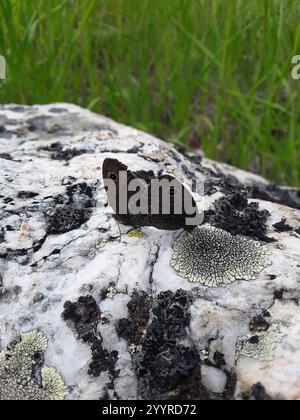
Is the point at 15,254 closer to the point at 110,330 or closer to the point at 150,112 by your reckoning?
the point at 110,330

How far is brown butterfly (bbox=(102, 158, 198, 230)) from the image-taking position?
6.79 ft

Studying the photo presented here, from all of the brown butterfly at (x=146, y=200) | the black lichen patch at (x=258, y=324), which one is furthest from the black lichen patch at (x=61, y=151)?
the black lichen patch at (x=258, y=324)

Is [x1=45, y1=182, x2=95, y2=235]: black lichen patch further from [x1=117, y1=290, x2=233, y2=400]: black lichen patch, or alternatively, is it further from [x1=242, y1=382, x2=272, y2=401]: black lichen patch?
[x1=242, y1=382, x2=272, y2=401]: black lichen patch

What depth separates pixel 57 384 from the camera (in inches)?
67.0

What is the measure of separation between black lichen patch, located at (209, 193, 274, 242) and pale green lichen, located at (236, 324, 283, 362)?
54cm

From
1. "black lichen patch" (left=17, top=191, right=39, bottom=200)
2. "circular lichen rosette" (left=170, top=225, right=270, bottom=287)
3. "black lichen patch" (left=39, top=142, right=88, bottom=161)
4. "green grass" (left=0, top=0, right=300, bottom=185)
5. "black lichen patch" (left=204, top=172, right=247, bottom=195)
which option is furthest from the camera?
"green grass" (left=0, top=0, right=300, bottom=185)

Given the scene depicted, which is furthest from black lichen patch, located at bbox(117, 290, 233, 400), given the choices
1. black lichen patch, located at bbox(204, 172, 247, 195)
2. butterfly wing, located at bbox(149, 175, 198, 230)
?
black lichen patch, located at bbox(204, 172, 247, 195)

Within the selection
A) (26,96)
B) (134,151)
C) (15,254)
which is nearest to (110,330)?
(15,254)

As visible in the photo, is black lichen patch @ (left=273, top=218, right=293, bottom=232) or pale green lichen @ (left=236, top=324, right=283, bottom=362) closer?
pale green lichen @ (left=236, top=324, right=283, bottom=362)

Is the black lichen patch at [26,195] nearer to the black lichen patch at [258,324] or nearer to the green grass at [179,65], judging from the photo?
the black lichen patch at [258,324]

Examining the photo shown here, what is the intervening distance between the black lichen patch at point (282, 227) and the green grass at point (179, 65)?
1286 mm

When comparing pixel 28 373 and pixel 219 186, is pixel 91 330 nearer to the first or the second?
pixel 28 373

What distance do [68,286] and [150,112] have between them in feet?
9.49

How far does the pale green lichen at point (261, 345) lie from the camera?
172 centimetres
